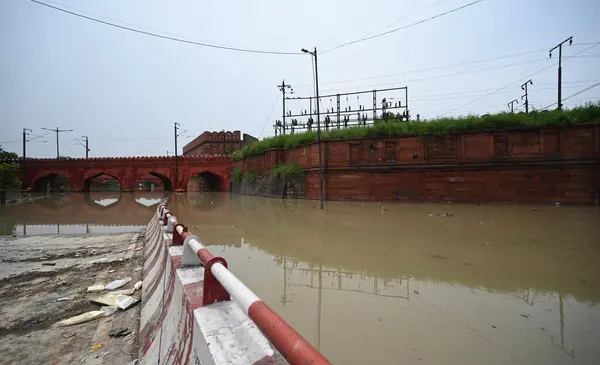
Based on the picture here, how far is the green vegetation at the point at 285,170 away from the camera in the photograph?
Result: 63.1ft

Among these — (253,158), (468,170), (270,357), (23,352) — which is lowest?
(23,352)

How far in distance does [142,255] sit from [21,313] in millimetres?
2393

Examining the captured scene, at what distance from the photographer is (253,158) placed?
1005 inches

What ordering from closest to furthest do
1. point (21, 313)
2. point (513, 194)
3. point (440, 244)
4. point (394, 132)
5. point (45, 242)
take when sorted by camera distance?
point (21, 313) < point (440, 244) < point (45, 242) < point (513, 194) < point (394, 132)

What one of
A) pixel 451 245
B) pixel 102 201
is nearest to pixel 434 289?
pixel 451 245

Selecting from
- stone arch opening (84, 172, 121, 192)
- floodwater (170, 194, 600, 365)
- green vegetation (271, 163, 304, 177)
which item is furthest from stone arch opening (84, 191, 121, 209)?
stone arch opening (84, 172, 121, 192)

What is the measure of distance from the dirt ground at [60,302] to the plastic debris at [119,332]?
0.13 feet

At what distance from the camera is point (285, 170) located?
784 inches

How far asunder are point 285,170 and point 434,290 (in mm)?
16486

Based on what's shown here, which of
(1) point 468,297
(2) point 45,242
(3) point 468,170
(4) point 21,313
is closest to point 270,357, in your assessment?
(1) point 468,297

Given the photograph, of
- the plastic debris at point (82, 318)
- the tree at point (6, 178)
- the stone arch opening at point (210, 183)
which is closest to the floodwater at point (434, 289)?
the plastic debris at point (82, 318)

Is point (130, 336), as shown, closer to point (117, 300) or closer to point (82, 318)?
point (82, 318)

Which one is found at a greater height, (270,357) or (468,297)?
(270,357)

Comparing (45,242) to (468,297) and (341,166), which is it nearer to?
(468,297)
